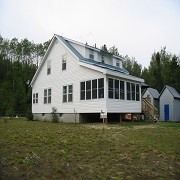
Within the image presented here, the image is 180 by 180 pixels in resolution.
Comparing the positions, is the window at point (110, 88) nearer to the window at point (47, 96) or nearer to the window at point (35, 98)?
the window at point (47, 96)

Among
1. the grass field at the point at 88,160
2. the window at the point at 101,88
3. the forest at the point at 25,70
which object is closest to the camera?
the grass field at the point at 88,160

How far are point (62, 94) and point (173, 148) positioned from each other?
13.2 meters

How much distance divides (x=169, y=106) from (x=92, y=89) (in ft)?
44.5

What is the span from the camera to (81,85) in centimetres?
1702

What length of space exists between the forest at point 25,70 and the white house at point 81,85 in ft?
45.9

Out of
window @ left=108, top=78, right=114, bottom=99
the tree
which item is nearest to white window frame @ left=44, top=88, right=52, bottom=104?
window @ left=108, top=78, right=114, bottom=99

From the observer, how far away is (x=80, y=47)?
64.5 feet

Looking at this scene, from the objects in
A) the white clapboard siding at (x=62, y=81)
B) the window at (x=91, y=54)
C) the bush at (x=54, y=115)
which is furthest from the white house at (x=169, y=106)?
the bush at (x=54, y=115)

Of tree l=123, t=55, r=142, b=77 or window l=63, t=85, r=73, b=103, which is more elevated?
tree l=123, t=55, r=142, b=77

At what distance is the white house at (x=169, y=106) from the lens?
81.5 ft

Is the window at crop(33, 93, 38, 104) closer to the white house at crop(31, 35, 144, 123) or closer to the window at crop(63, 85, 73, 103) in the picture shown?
the white house at crop(31, 35, 144, 123)

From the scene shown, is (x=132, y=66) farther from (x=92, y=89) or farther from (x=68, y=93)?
(x=92, y=89)

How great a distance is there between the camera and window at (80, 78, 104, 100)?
50.6ft

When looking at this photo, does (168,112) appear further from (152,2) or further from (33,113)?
(152,2)
